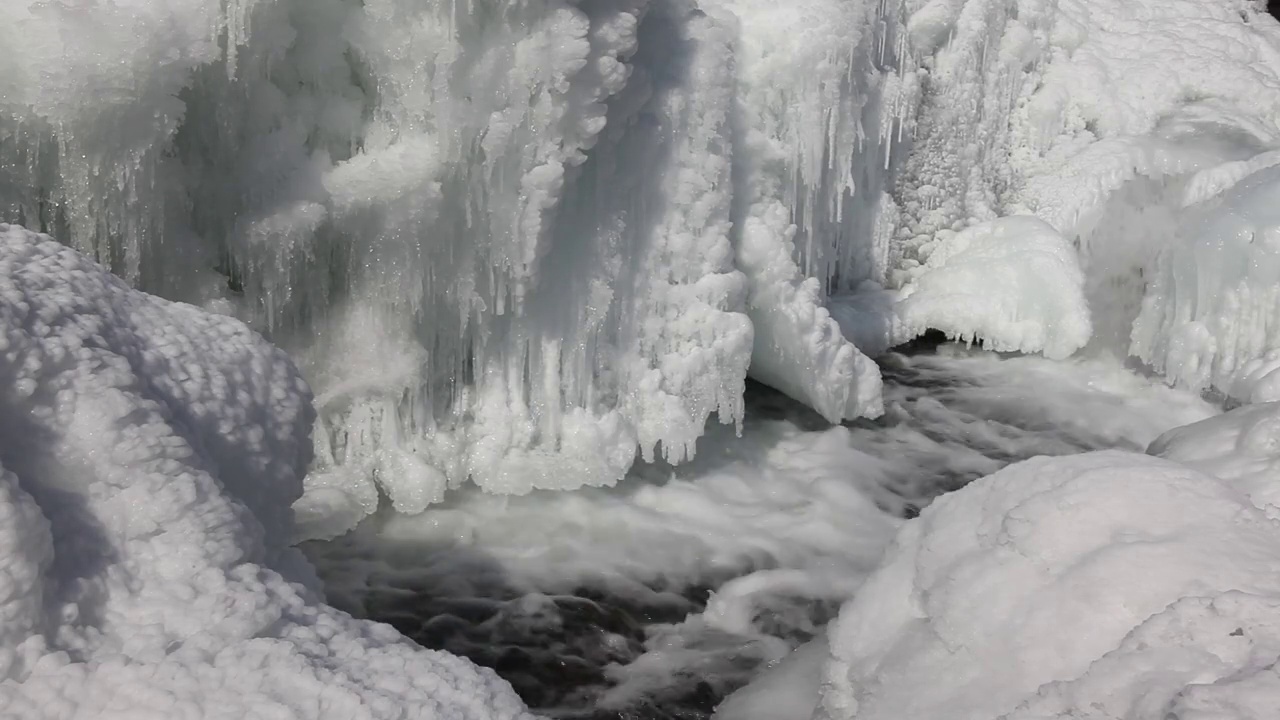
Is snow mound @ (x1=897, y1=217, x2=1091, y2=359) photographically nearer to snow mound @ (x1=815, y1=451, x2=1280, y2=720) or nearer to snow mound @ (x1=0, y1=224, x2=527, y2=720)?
snow mound @ (x1=815, y1=451, x2=1280, y2=720)

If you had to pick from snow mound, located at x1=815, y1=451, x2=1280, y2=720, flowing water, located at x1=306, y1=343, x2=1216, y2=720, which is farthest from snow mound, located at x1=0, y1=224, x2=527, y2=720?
flowing water, located at x1=306, y1=343, x2=1216, y2=720

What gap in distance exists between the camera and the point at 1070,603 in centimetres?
238

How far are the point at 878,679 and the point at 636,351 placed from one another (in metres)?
2.48

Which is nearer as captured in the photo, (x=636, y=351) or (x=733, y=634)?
(x=733, y=634)

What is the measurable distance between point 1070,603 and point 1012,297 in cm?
502

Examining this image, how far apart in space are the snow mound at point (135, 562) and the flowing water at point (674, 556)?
6.32 ft

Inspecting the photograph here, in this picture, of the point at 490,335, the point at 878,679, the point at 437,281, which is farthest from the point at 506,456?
the point at 878,679

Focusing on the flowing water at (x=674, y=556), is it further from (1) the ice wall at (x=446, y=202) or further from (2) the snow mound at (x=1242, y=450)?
(2) the snow mound at (x=1242, y=450)

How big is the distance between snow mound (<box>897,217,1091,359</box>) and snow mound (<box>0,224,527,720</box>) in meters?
5.74

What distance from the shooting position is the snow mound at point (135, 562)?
1.61 meters

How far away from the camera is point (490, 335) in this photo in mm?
4641

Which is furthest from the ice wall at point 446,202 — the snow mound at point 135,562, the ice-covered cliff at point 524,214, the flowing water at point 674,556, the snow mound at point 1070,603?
the snow mound at point 1070,603

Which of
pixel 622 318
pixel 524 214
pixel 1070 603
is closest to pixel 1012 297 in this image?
pixel 622 318

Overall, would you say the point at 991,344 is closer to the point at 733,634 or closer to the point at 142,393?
the point at 733,634
